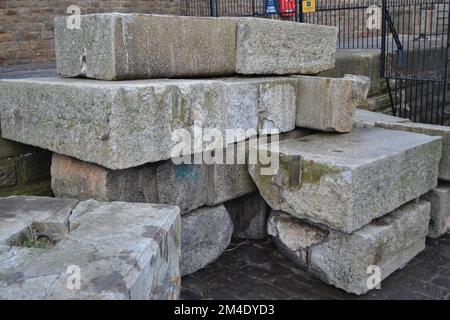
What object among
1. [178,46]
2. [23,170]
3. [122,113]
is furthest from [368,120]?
[23,170]

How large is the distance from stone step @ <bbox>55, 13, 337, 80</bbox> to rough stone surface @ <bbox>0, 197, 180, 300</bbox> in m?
0.92

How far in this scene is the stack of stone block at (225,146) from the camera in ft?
9.39

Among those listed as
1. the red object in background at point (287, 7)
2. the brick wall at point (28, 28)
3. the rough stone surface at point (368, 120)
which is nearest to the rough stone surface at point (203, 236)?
the rough stone surface at point (368, 120)

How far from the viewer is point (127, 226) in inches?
96.2

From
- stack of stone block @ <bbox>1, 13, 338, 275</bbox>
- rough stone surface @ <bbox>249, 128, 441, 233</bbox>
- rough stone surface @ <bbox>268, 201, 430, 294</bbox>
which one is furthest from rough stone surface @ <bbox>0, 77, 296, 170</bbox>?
rough stone surface @ <bbox>268, 201, 430, 294</bbox>

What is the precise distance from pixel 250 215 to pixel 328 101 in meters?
1.08

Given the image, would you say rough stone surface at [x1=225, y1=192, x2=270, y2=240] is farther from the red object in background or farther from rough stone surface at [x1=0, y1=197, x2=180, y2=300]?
the red object in background

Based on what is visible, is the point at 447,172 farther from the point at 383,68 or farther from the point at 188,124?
the point at 383,68

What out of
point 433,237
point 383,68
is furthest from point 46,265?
point 383,68

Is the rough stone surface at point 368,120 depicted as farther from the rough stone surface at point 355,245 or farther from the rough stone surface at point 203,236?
the rough stone surface at point 203,236

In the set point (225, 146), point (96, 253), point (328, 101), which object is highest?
point (328, 101)

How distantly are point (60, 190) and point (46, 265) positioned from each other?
Result: 1.25 meters

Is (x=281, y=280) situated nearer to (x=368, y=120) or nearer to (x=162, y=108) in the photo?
(x=162, y=108)

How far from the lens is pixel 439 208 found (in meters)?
3.84
